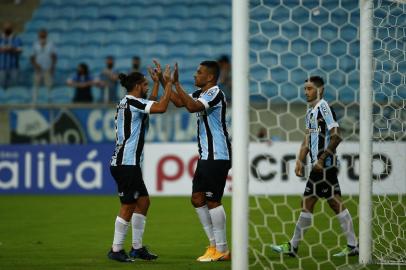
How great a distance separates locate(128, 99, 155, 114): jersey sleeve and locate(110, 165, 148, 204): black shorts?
51 centimetres

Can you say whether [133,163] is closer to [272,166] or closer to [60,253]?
[60,253]

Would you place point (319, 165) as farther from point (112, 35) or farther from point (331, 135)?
point (112, 35)

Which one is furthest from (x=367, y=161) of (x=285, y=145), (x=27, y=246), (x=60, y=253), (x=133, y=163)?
(x=285, y=145)

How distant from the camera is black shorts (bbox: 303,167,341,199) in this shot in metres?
7.37

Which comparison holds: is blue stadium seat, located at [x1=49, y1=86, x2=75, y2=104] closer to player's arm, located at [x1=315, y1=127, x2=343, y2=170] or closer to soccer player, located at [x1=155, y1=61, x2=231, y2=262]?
soccer player, located at [x1=155, y1=61, x2=231, y2=262]

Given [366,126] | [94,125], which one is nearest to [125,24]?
[94,125]

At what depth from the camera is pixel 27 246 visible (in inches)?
322

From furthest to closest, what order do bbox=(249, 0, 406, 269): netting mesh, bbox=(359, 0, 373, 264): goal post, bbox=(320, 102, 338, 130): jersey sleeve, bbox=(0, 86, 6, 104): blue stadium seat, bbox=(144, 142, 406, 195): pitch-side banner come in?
bbox=(0, 86, 6, 104): blue stadium seat < bbox=(144, 142, 406, 195): pitch-side banner < bbox=(320, 102, 338, 130): jersey sleeve < bbox=(249, 0, 406, 269): netting mesh < bbox=(359, 0, 373, 264): goal post

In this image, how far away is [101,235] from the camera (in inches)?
362

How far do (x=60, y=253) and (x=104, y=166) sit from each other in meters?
6.97

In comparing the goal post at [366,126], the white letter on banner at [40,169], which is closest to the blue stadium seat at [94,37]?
the white letter on banner at [40,169]

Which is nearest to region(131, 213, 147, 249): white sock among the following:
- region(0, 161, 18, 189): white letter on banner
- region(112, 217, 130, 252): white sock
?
region(112, 217, 130, 252): white sock

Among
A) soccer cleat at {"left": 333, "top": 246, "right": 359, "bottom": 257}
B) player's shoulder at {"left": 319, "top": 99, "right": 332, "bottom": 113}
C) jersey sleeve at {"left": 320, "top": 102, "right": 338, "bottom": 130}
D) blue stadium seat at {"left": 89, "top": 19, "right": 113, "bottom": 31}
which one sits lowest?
soccer cleat at {"left": 333, "top": 246, "right": 359, "bottom": 257}

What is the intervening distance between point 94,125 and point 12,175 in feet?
5.60
